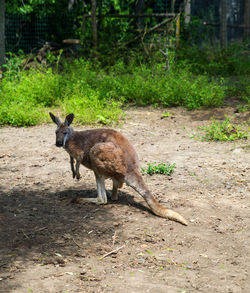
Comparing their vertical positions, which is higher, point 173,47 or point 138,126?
point 173,47

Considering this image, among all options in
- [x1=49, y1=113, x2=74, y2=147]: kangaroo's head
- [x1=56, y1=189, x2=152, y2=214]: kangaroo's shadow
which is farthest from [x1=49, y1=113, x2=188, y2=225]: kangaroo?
[x1=56, y1=189, x2=152, y2=214]: kangaroo's shadow

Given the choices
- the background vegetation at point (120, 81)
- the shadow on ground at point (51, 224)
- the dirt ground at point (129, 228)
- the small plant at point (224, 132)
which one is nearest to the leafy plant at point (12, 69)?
the background vegetation at point (120, 81)

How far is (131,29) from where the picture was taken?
12680 mm

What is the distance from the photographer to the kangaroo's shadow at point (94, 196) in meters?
4.88

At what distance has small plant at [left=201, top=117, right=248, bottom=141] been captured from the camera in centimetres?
704

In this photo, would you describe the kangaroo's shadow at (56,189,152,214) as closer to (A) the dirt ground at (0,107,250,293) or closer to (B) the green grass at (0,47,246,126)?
(A) the dirt ground at (0,107,250,293)

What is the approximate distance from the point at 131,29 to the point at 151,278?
10.3m

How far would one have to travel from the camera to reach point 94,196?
16.9ft

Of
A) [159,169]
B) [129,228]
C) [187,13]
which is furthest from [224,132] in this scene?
[187,13]

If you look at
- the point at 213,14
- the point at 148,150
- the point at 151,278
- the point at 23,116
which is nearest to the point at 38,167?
the point at 148,150

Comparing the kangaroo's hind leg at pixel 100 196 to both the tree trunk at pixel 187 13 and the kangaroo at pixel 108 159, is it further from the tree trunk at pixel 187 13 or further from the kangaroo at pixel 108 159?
the tree trunk at pixel 187 13

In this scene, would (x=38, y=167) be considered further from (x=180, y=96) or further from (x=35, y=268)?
(x=180, y=96)

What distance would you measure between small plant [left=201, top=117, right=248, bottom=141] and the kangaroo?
2.76 m

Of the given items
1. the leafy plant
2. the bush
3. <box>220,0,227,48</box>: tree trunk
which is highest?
<box>220,0,227,48</box>: tree trunk
